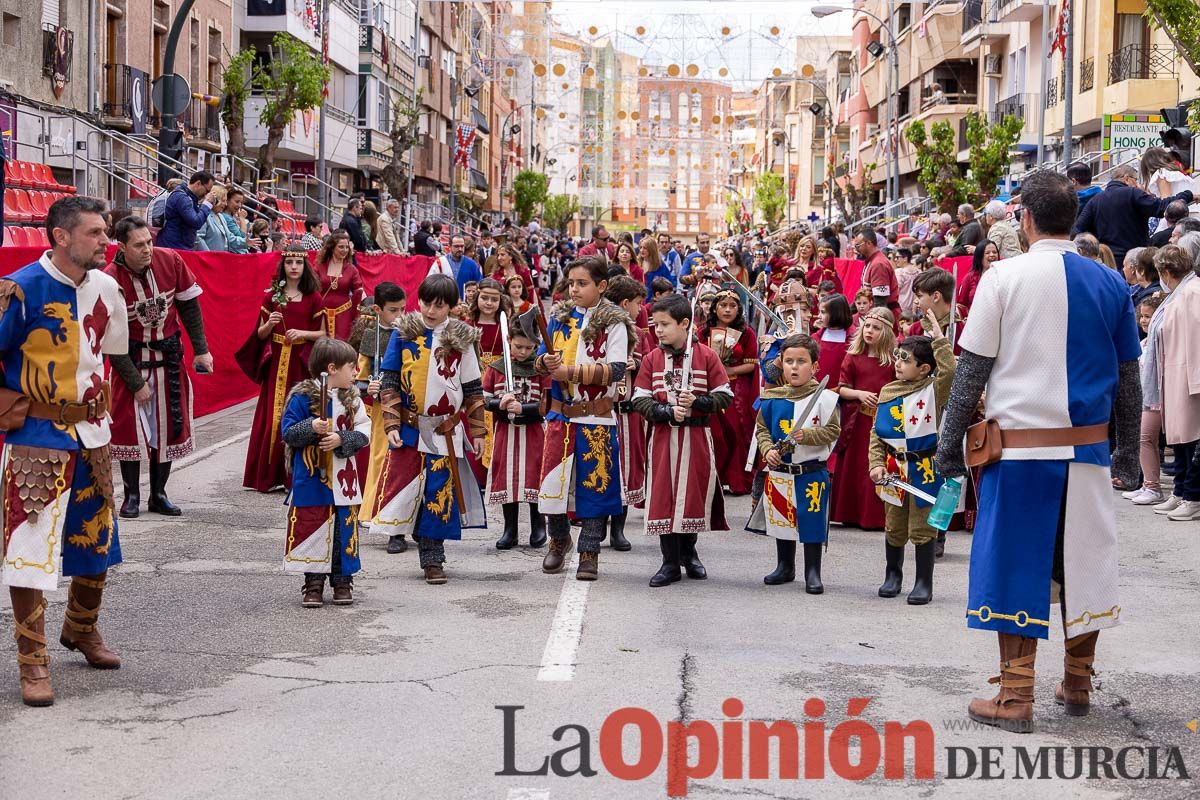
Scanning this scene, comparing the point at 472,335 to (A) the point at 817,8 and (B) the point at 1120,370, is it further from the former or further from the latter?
(A) the point at 817,8

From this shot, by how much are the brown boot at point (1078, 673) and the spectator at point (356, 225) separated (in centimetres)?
1828

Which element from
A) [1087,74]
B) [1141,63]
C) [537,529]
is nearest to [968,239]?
[537,529]

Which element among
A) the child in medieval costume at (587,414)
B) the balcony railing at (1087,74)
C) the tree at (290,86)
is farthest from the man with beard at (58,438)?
the balcony railing at (1087,74)

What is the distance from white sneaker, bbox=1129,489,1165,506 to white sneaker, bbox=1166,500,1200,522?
66 centimetres

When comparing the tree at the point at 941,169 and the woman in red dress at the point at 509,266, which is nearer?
the woman in red dress at the point at 509,266

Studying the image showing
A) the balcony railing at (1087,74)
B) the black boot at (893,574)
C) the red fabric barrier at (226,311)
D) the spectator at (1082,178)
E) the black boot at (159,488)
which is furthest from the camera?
the balcony railing at (1087,74)

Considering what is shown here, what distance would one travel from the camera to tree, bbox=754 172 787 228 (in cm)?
11375

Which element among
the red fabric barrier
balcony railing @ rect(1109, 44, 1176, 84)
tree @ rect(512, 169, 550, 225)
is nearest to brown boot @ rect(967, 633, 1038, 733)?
the red fabric barrier

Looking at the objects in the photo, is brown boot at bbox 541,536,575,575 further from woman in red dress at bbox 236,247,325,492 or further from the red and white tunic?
woman in red dress at bbox 236,247,325,492

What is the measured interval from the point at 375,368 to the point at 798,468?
361 centimetres

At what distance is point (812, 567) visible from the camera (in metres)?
8.95

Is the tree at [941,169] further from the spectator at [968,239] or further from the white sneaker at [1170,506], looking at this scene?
the white sneaker at [1170,506]

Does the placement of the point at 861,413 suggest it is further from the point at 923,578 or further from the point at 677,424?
the point at 923,578

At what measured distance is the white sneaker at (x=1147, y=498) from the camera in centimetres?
1266
